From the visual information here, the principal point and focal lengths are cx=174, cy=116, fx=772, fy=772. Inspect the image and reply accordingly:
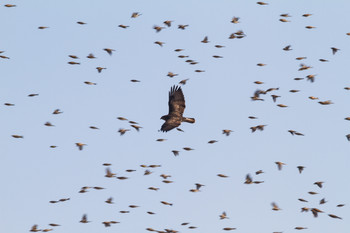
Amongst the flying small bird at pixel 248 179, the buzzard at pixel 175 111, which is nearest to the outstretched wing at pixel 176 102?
the buzzard at pixel 175 111

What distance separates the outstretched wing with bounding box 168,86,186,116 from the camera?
56812 mm

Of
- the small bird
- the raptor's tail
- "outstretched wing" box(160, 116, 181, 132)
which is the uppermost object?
the raptor's tail

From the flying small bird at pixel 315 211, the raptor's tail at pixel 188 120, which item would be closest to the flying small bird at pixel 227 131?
the raptor's tail at pixel 188 120

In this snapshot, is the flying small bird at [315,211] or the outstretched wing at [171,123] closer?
the flying small bird at [315,211]

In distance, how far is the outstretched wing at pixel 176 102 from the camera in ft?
186

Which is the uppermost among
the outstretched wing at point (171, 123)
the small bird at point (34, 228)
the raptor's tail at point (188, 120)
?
the raptor's tail at point (188, 120)

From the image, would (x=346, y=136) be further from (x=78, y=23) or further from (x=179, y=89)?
(x=78, y=23)

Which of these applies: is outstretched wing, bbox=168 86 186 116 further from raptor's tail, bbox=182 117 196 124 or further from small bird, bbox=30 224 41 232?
small bird, bbox=30 224 41 232

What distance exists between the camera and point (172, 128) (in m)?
56.2

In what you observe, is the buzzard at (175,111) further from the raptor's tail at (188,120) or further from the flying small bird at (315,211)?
the flying small bird at (315,211)

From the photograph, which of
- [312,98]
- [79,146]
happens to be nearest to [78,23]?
[79,146]

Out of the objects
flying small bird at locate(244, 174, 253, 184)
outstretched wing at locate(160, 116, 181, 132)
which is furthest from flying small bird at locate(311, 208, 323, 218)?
outstretched wing at locate(160, 116, 181, 132)

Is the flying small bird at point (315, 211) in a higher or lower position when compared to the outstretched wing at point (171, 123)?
lower

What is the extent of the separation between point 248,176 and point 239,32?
1003cm
